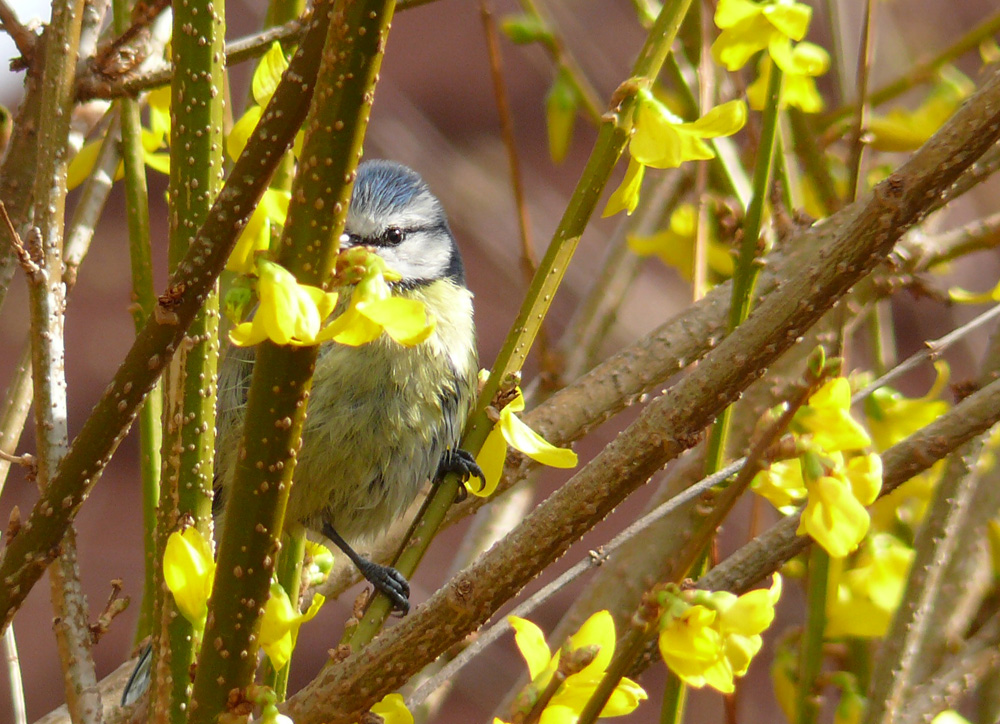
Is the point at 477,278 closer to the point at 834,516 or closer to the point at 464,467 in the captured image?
the point at 464,467

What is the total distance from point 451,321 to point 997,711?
34.9 inches

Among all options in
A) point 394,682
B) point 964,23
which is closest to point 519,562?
point 394,682

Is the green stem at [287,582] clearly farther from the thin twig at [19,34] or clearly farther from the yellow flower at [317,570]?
the thin twig at [19,34]

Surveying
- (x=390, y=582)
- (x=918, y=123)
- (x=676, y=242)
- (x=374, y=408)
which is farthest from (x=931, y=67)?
(x=390, y=582)

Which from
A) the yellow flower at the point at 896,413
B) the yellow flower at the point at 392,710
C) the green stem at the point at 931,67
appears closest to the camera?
the yellow flower at the point at 392,710

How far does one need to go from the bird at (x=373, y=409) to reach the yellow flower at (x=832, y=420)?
71 centimetres

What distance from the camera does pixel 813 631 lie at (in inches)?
45.8

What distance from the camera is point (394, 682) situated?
80 cm

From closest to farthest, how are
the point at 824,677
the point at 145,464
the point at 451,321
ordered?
the point at 145,464
the point at 824,677
the point at 451,321

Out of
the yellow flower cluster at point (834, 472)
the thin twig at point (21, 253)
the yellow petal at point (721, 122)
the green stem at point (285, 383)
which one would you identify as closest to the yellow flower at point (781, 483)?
the yellow flower cluster at point (834, 472)

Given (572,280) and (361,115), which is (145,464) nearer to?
(361,115)

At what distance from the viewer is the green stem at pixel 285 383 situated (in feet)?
2.11

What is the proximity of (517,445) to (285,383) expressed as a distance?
276mm

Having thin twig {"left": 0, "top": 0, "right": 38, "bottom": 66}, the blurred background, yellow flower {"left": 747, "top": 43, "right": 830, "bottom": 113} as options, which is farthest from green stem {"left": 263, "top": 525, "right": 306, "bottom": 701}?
the blurred background
